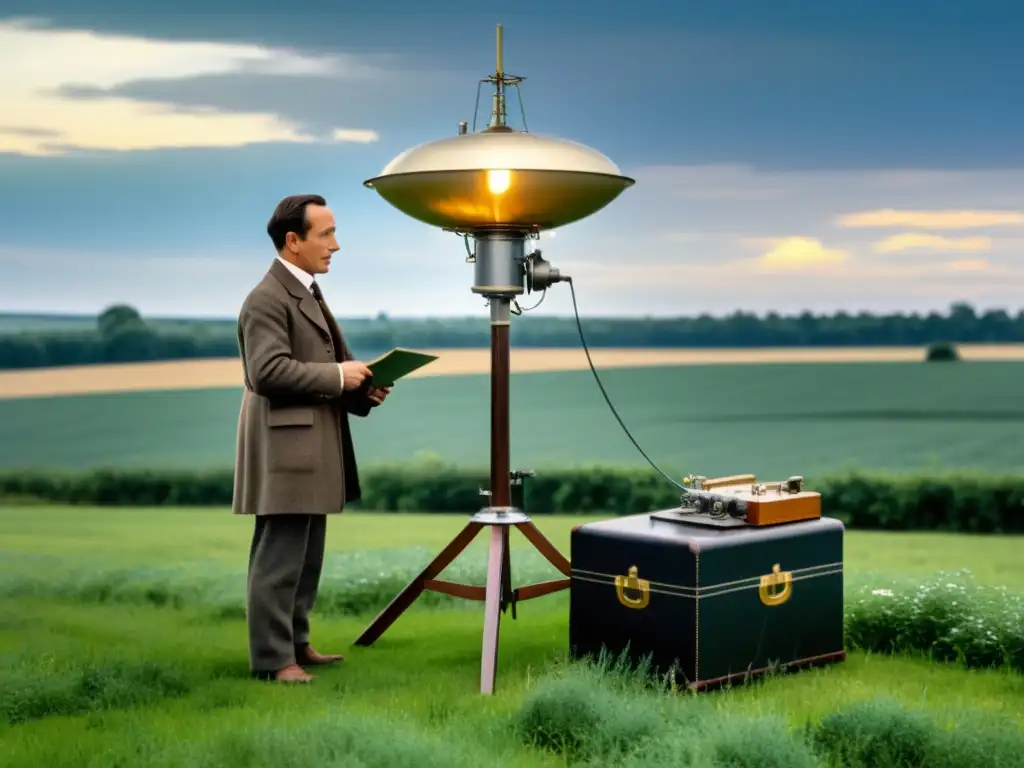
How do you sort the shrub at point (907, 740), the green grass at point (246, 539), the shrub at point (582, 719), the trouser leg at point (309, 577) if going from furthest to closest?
1. the green grass at point (246, 539)
2. the trouser leg at point (309, 577)
3. the shrub at point (582, 719)
4. the shrub at point (907, 740)

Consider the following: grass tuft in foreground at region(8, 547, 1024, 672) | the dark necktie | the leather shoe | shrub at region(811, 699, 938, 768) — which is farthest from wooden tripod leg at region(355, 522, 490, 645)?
shrub at region(811, 699, 938, 768)

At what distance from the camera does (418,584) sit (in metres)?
5.35

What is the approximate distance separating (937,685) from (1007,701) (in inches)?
12.1

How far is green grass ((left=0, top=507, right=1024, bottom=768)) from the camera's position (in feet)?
12.5

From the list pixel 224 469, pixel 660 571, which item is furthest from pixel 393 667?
pixel 224 469

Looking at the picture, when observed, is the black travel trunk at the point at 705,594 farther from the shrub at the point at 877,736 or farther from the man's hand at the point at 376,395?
the man's hand at the point at 376,395

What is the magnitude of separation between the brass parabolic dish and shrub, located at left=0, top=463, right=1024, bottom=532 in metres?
4.54

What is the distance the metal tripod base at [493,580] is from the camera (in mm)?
4875

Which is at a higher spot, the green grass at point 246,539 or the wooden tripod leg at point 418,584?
the wooden tripod leg at point 418,584

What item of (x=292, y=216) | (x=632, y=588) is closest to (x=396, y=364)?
(x=292, y=216)

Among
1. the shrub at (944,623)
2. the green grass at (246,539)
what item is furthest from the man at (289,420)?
the green grass at (246,539)

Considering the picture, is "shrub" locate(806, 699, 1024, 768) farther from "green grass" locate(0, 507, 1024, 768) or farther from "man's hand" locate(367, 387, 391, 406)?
"man's hand" locate(367, 387, 391, 406)

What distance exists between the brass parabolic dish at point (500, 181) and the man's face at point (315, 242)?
0.82 ft

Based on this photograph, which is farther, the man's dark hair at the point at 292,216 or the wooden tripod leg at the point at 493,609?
the man's dark hair at the point at 292,216
